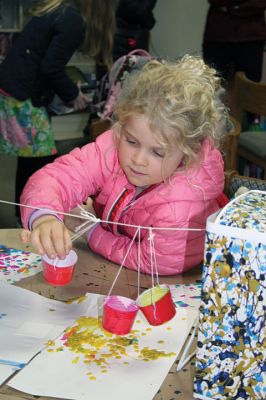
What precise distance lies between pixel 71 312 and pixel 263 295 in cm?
39

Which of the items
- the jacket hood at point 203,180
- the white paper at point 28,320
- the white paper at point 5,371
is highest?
the jacket hood at point 203,180

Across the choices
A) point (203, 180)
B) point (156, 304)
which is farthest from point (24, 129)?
point (156, 304)

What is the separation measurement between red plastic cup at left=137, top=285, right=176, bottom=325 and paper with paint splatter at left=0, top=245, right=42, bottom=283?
0.29 m

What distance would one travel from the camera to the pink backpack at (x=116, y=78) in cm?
257

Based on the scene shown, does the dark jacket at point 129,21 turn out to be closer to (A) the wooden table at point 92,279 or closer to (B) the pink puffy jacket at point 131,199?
(B) the pink puffy jacket at point 131,199

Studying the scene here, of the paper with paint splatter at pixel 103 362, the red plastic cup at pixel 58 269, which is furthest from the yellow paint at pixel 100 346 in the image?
the red plastic cup at pixel 58 269

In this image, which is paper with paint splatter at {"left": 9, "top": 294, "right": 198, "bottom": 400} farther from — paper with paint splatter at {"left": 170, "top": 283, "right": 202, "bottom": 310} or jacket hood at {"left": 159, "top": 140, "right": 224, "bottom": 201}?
jacket hood at {"left": 159, "top": 140, "right": 224, "bottom": 201}

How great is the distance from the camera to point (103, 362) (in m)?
Result: 0.87

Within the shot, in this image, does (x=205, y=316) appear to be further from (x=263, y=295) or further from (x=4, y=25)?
(x=4, y=25)

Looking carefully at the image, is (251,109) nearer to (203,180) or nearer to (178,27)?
(203,180)

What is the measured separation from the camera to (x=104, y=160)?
132 cm

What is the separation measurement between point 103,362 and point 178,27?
4293 mm

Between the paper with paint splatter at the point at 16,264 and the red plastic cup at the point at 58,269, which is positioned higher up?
the red plastic cup at the point at 58,269

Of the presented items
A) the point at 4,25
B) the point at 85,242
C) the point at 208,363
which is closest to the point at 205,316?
the point at 208,363
